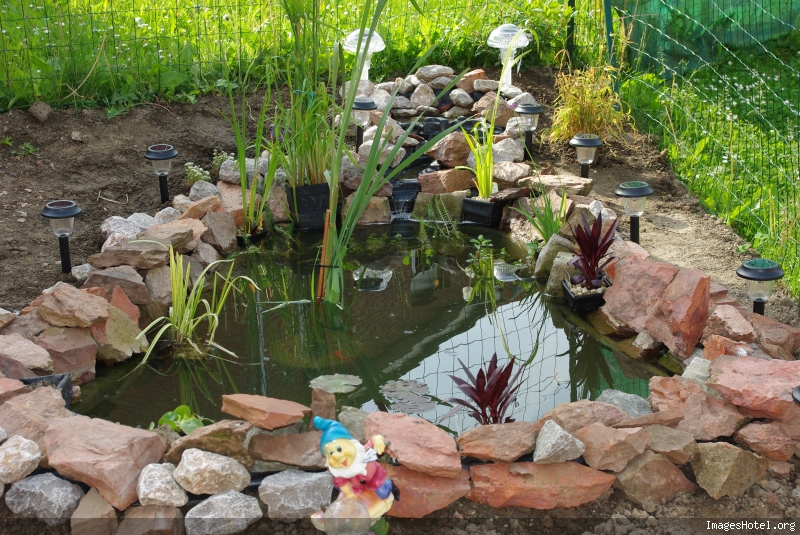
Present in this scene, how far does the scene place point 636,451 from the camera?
Answer: 2.96 m

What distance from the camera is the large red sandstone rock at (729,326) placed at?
3646mm

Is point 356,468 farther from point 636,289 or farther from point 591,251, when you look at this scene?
point 591,251

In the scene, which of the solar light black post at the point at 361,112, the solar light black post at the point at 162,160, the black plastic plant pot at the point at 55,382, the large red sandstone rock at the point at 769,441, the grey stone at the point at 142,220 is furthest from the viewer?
the solar light black post at the point at 361,112

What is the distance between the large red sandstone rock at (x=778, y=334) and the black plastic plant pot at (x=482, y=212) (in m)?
2.03

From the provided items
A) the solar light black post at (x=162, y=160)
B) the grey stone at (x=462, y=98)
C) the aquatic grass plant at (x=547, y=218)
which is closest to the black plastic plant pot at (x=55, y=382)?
the solar light black post at (x=162, y=160)

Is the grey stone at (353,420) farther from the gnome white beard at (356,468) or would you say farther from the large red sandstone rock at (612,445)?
the large red sandstone rock at (612,445)

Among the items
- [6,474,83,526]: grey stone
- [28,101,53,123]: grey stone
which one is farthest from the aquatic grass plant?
[28,101,53,123]: grey stone

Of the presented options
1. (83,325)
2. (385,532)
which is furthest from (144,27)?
(385,532)

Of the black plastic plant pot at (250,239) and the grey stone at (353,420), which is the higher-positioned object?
the grey stone at (353,420)

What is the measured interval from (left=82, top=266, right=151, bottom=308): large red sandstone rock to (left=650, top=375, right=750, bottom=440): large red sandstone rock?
2408 mm

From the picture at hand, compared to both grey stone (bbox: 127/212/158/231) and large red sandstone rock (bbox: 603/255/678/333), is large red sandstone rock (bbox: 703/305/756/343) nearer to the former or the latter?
large red sandstone rock (bbox: 603/255/678/333)

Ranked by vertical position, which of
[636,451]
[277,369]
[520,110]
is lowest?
[277,369]

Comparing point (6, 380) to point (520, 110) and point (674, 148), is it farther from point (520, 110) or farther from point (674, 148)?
point (674, 148)

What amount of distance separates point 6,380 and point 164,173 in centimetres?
235
